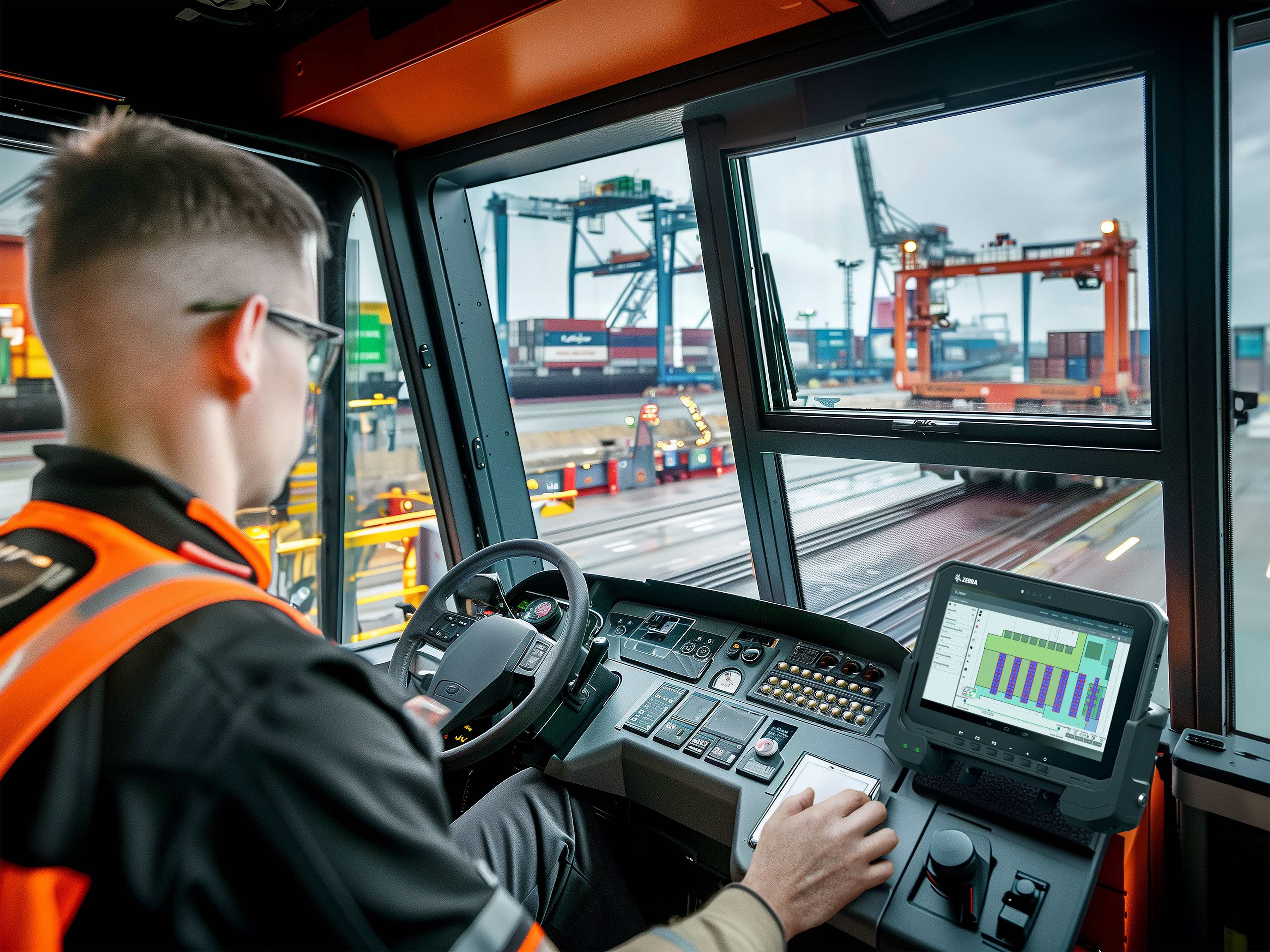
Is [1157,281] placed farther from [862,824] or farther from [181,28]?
[181,28]

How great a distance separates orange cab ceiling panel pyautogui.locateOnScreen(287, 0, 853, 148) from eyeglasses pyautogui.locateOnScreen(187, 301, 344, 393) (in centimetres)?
111

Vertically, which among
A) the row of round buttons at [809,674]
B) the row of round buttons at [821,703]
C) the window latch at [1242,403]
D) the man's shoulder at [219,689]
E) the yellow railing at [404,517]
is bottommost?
the row of round buttons at [821,703]

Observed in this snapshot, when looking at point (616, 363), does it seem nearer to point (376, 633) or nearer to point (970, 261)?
point (376, 633)

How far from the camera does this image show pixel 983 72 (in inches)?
68.7

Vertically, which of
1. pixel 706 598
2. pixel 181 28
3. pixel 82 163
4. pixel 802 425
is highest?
pixel 181 28

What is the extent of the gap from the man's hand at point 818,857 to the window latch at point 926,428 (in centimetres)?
96

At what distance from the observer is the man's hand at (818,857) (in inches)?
49.1

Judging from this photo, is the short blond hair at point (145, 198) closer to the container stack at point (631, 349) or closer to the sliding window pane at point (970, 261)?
the sliding window pane at point (970, 261)

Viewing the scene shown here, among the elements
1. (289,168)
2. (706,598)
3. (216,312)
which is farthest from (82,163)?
(289,168)

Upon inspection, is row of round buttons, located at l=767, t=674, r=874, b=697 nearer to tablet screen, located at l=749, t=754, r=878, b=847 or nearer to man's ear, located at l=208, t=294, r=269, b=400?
tablet screen, located at l=749, t=754, r=878, b=847

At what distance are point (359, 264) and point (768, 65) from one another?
1.77m

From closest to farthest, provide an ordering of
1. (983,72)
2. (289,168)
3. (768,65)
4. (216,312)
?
1. (216,312)
2. (983,72)
3. (768,65)
4. (289,168)

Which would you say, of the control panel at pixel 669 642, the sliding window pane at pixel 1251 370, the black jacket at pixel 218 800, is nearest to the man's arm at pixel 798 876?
the black jacket at pixel 218 800

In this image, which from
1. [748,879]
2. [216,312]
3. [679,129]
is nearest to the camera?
[216,312]
